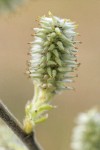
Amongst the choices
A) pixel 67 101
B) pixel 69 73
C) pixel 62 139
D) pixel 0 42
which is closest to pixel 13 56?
pixel 0 42

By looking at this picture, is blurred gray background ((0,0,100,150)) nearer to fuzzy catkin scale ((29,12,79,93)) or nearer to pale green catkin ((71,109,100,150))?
pale green catkin ((71,109,100,150))

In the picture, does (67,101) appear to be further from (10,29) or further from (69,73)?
(69,73)

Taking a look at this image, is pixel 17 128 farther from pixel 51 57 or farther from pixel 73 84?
pixel 73 84

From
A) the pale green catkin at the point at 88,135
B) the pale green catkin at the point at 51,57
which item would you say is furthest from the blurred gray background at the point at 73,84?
the pale green catkin at the point at 51,57

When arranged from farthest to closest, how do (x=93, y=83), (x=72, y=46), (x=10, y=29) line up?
1. (x=10, y=29)
2. (x=93, y=83)
3. (x=72, y=46)

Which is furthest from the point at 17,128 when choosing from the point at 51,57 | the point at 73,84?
the point at 73,84

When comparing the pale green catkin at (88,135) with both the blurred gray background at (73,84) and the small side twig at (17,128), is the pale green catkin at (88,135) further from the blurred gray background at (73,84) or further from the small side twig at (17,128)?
the blurred gray background at (73,84)

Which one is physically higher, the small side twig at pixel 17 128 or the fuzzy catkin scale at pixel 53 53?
the fuzzy catkin scale at pixel 53 53
